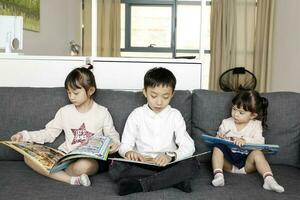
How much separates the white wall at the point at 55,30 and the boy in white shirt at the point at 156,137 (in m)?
2.31

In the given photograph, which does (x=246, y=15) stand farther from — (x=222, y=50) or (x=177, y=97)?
(x=177, y=97)

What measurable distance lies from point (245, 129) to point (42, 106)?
1.14 m

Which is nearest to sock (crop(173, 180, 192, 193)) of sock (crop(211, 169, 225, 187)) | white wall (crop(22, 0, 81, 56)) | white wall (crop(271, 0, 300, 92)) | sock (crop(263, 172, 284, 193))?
sock (crop(211, 169, 225, 187))

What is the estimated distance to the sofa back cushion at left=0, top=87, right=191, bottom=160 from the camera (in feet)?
6.31

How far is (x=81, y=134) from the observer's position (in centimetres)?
189

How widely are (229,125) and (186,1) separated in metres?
4.22

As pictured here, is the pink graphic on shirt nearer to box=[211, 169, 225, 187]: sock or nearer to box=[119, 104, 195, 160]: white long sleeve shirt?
box=[119, 104, 195, 160]: white long sleeve shirt

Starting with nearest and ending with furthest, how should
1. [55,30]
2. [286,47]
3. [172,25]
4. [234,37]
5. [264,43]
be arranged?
1. [286,47]
2. [55,30]
3. [264,43]
4. [234,37]
5. [172,25]

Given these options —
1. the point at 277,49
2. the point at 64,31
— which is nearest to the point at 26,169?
the point at 64,31

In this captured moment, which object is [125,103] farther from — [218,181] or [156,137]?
[218,181]

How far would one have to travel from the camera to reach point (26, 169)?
5.77 feet

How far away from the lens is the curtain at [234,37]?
5.38m

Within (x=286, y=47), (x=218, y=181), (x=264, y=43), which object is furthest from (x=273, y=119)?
(x=264, y=43)

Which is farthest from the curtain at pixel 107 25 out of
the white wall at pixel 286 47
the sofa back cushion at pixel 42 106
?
the sofa back cushion at pixel 42 106
